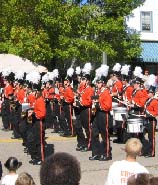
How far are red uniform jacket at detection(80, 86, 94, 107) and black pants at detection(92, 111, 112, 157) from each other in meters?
0.81

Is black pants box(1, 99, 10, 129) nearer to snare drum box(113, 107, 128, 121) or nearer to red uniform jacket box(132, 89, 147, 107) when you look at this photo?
snare drum box(113, 107, 128, 121)

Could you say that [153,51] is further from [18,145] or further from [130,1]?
[18,145]

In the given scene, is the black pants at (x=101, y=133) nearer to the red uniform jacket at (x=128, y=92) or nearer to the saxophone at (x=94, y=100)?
the saxophone at (x=94, y=100)

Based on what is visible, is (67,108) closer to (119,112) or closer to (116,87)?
(116,87)

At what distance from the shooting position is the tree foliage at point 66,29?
2814 centimetres

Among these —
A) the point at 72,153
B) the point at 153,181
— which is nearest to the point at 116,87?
the point at 72,153

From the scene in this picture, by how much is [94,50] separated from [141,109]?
16039 millimetres

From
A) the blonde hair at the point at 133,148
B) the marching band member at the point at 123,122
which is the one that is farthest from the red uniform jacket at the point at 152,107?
the blonde hair at the point at 133,148

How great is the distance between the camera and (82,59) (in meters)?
29.2

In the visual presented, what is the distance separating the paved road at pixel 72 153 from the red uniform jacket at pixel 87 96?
3.90 ft

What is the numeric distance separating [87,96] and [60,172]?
931 cm

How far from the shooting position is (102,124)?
40.3 ft

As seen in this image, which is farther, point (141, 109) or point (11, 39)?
point (11, 39)

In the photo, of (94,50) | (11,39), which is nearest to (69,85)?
(94,50)
